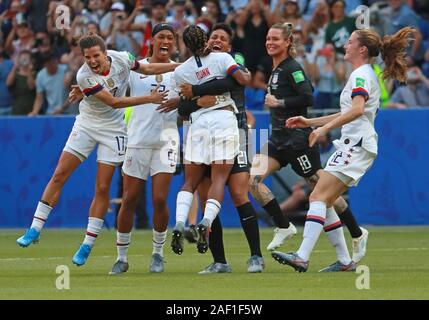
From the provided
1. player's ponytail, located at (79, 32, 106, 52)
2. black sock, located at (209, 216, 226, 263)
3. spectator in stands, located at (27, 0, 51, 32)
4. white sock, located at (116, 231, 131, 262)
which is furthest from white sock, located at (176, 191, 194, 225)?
spectator in stands, located at (27, 0, 51, 32)

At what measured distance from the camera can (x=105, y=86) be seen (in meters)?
13.1

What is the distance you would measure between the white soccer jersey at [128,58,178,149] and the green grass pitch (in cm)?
141

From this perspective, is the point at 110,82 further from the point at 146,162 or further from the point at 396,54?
the point at 396,54

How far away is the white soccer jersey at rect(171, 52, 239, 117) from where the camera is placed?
12.3m

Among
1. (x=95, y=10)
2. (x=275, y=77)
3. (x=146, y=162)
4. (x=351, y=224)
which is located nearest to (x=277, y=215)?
(x=351, y=224)

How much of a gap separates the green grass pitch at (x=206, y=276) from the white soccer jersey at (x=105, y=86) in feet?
5.44

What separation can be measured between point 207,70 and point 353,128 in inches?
62.7

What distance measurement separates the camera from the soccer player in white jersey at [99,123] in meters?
12.8

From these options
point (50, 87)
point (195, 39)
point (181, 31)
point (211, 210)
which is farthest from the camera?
point (50, 87)

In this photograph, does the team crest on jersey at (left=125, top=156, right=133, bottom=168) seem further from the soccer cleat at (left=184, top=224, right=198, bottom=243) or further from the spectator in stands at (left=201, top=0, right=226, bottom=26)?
the spectator in stands at (left=201, top=0, right=226, bottom=26)

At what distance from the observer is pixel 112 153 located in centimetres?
1324

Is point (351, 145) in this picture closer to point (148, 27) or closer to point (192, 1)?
point (148, 27)

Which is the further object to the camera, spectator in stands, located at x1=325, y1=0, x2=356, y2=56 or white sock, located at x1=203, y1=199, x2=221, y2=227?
spectator in stands, located at x1=325, y1=0, x2=356, y2=56

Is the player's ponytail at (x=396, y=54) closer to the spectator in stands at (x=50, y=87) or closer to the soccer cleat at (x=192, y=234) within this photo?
the soccer cleat at (x=192, y=234)
